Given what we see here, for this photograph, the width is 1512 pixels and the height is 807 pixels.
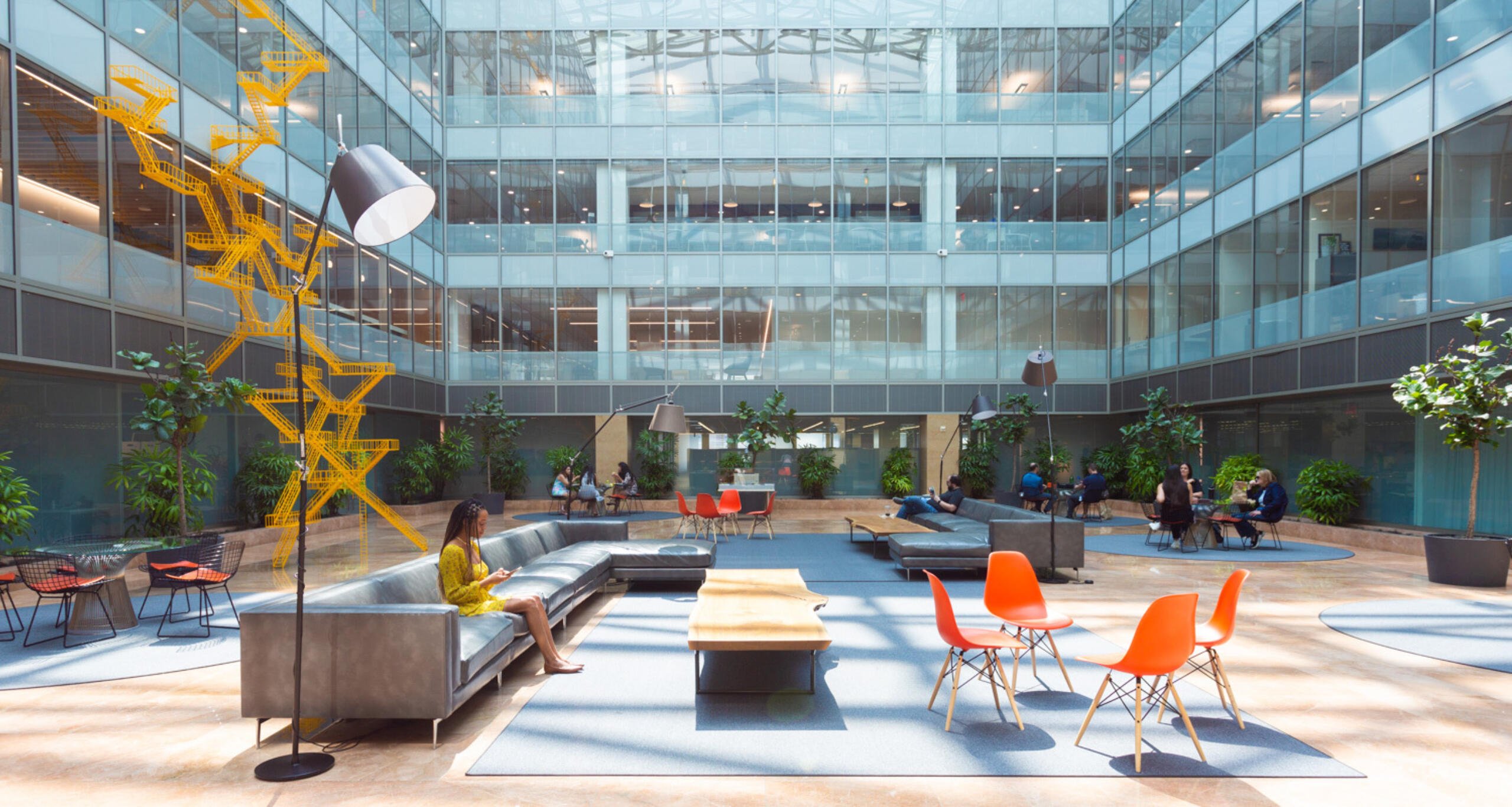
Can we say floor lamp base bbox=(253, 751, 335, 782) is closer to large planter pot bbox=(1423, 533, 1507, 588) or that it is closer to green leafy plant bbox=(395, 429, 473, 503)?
large planter pot bbox=(1423, 533, 1507, 588)

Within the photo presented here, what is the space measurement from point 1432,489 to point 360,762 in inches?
576

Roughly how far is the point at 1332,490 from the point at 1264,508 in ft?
6.82

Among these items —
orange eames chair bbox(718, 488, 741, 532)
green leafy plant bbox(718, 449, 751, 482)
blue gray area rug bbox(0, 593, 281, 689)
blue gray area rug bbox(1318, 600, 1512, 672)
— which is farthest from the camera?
green leafy plant bbox(718, 449, 751, 482)

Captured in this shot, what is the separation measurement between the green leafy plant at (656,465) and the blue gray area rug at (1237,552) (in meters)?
10.7

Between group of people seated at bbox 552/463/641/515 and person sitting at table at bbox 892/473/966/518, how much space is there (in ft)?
24.5

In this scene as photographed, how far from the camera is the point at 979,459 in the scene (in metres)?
20.4

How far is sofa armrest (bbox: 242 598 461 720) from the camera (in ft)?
14.6

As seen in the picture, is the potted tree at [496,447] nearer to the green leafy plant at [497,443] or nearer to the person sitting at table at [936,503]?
the green leafy plant at [497,443]

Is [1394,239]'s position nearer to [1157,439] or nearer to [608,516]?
[1157,439]

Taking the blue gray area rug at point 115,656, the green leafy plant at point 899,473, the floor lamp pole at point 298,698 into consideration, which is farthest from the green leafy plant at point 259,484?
the green leafy plant at point 899,473

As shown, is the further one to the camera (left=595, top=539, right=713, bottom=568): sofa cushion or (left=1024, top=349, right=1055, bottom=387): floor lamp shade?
(left=1024, top=349, right=1055, bottom=387): floor lamp shade

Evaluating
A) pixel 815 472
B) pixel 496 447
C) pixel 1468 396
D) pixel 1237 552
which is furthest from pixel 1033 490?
pixel 496 447

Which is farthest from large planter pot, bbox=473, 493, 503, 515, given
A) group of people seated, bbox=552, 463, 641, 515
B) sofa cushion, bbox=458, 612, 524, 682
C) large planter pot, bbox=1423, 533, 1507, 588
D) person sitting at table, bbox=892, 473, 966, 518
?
large planter pot, bbox=1423, 533, 1507, 588

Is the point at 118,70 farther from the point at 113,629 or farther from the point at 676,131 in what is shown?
the point at 676,131
